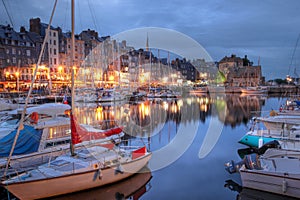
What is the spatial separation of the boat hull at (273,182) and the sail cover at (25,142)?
29.3 feet

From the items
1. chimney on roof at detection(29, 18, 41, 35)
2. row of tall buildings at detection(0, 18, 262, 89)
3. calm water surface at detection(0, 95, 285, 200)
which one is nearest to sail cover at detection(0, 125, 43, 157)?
calm water surface at detection(0, 95, 285, 200)

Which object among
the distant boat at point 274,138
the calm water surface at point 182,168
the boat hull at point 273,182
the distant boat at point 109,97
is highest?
the distant boat at point 109,97

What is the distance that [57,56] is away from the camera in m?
70.9

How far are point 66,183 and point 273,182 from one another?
7.57 metres

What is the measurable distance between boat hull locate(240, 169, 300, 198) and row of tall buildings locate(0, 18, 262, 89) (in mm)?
25804

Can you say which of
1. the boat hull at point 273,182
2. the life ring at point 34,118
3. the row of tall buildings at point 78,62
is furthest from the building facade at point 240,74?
the life ring at point 34,118

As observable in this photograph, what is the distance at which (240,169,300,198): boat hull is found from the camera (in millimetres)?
9672

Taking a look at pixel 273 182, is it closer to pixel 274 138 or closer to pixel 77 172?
pixel 274 138

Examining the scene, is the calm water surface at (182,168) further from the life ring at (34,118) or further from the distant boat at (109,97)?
the distant boat at (109,97)

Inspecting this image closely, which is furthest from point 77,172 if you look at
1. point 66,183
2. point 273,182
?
point 273,182

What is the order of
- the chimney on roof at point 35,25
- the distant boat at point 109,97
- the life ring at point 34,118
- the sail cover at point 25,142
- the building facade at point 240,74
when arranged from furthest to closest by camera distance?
the building facade at point 240,74
the chimney on roof at point 35,25
the distant boat at point 109,97
the life ring at point 34,118
the sail cover at point 25,142

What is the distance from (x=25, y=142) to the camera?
11977 mm

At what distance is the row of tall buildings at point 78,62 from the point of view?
193 ft

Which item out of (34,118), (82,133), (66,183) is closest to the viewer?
(66,183)
